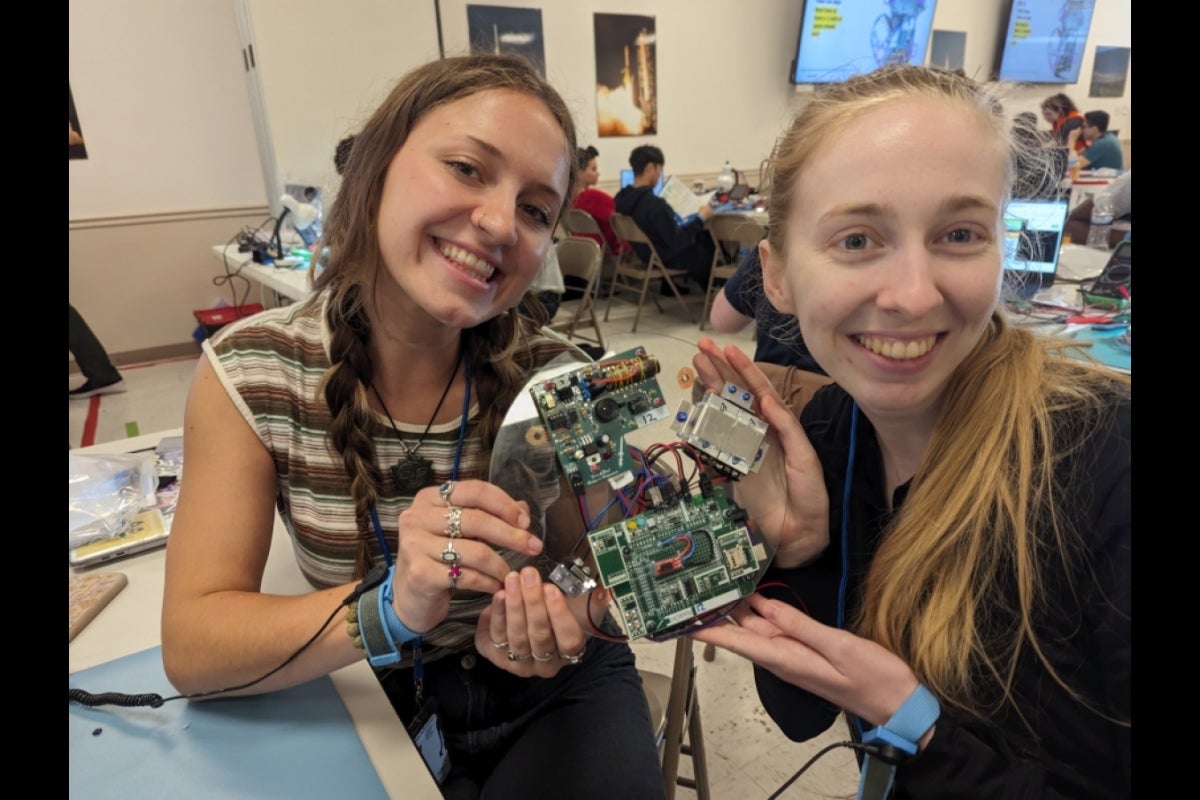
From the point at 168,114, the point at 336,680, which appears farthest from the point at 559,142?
the point at 168,114

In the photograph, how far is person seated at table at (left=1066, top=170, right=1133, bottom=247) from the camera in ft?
11.6

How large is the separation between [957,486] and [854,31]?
7.52m

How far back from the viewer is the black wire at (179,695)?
829 millimetres

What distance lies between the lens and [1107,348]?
205cm

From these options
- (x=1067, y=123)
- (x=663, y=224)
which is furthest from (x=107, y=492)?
(x=1067, y=123)

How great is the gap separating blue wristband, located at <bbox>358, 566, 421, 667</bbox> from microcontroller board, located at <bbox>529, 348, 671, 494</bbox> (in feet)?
0.93

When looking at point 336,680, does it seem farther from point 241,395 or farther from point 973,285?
point 973,285

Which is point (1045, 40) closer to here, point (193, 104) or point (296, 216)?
point (296, 216)

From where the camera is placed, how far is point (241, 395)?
3.27ft

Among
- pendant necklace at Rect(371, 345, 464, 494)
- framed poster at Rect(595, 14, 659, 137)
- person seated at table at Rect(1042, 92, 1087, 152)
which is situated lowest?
pendant necklace at Rect(371, 345, 464, 494)

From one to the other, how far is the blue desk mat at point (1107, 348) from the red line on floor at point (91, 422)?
14.7 feet

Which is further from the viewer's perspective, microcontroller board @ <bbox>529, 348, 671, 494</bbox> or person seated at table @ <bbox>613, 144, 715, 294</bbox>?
person seated at table @ <bbox>613, 144, 715, 294</bbox>

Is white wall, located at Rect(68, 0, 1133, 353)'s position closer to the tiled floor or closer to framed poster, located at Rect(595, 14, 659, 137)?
framed poster, located at Rect(595, 14, 659, 137)

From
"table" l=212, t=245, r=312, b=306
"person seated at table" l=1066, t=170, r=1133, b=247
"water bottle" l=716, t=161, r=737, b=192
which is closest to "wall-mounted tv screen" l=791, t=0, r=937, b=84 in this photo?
"water bottle" l=716, t=161, r=737, b=192
